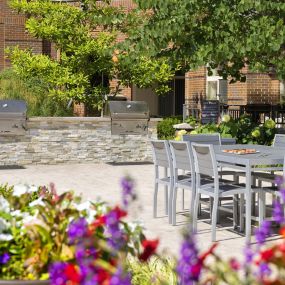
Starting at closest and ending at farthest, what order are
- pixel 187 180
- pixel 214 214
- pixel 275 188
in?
pixel 214 214 → pixel 275 188 → pixel 187 180

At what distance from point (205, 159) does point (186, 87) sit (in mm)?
19709

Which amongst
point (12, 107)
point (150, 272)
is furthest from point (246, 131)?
point (150, 272)

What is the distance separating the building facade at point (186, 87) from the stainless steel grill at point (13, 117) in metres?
9.35

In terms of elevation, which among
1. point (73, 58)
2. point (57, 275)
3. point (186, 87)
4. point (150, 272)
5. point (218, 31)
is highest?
point (218, 31)

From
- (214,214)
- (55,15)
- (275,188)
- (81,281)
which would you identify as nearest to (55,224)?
(81,281)

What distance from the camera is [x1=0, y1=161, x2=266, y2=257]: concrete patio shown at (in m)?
7.78

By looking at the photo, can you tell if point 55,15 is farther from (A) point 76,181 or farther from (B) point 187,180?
(B) point 187,180

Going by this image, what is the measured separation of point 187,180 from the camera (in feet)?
29.0

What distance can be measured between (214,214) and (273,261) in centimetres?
544

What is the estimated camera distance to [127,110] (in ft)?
55.6

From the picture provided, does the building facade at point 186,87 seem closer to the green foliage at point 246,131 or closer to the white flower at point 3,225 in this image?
the green foliage at point 246,131

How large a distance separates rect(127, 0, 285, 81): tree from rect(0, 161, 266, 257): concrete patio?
2672 mm

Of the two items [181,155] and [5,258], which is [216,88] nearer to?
[181,155]

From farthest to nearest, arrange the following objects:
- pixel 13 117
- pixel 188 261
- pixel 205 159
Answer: pixel 13 117, pixel 205 159, pixel 188 261
